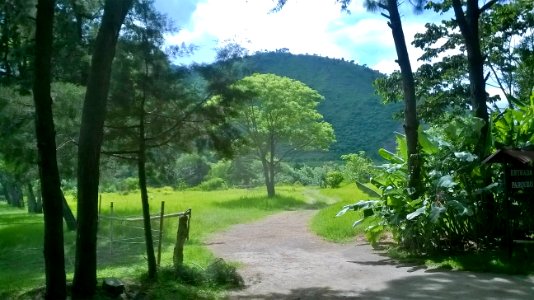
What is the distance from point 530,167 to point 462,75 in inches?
588

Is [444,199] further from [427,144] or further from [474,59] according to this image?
[474,59]

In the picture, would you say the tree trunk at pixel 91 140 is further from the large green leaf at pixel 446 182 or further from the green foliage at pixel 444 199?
the large green leaf at pixel 446 182

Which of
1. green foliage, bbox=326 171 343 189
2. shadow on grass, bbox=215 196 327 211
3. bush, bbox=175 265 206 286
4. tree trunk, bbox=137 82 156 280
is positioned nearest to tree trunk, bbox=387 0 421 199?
bush, bbox=175 265 206 286

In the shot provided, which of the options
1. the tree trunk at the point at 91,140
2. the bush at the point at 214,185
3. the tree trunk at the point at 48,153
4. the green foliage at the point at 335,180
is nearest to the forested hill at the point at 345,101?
the bush at the point at 214,185

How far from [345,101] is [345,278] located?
272ft

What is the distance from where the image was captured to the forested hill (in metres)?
86.1

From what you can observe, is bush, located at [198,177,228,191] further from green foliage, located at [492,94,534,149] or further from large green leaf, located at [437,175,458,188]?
large green leaf, located at [437,175,458,188]

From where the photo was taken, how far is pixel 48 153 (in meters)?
7.77

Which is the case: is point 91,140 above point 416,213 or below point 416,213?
above

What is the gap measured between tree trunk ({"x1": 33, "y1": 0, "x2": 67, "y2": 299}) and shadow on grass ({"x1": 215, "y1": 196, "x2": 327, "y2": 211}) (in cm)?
2470

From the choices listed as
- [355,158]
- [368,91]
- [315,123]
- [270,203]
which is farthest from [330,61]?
[270,203]

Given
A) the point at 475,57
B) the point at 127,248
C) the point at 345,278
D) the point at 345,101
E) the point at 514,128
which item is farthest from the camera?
the point at 345,101

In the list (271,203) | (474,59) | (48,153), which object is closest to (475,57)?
(474,59)

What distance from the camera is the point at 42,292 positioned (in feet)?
28.3
